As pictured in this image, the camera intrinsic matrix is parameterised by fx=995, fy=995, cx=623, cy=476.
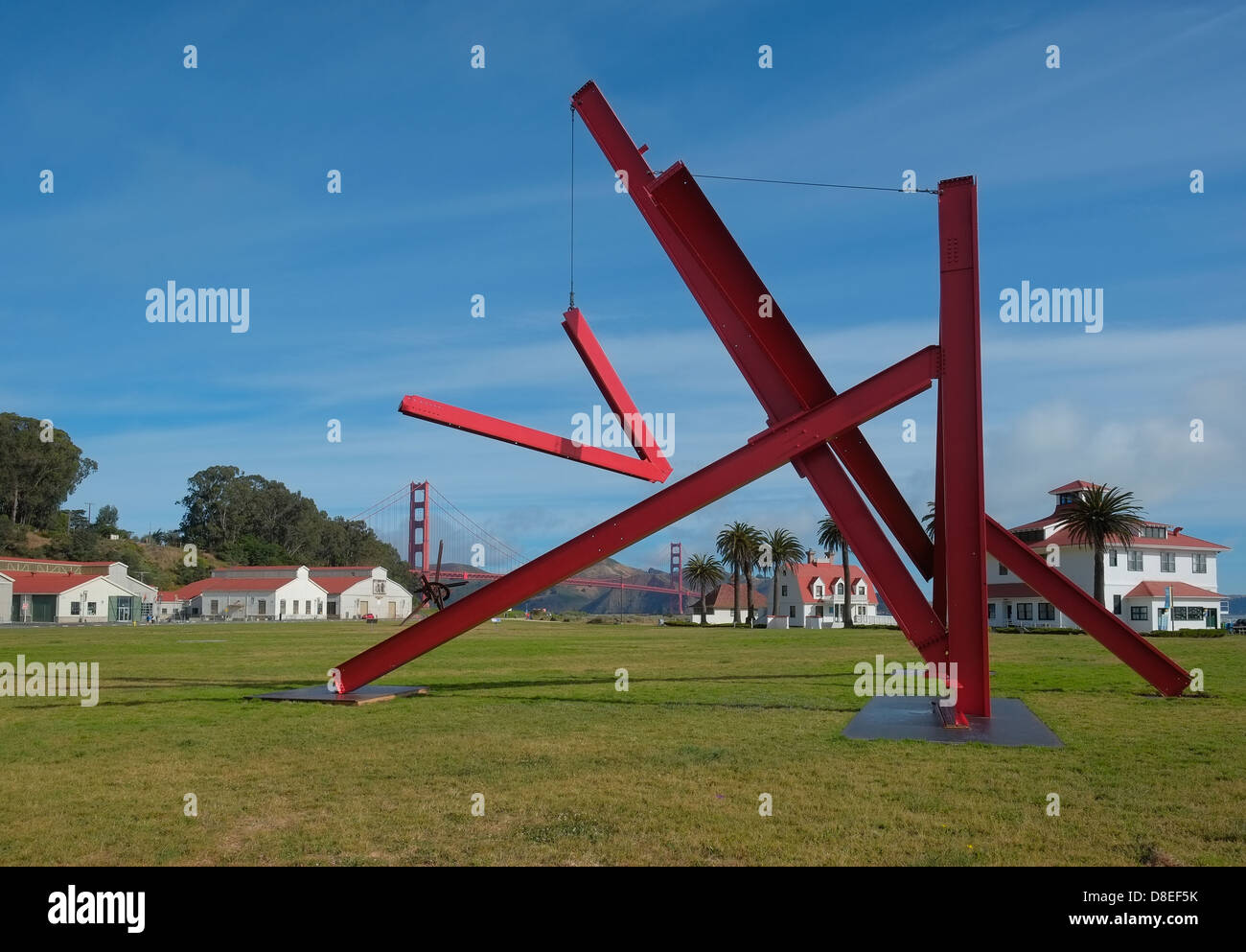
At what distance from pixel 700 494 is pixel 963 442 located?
3.30 metres

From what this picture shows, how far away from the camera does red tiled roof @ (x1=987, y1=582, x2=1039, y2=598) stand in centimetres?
6625

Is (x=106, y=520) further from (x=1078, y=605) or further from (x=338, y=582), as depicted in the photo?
(x=1078, y=605)

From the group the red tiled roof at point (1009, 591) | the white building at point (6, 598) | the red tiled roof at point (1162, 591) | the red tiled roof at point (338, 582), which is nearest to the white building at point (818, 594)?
the red tiled roof at point (1009, 591)

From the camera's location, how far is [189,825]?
23.6 feet

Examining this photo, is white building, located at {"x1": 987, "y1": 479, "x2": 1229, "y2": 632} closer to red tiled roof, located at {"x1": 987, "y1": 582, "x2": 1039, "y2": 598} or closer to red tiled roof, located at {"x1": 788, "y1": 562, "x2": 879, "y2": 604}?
red tiled roof, located at {"x1": 987, "y1": 582, "x2": 1039, "y2": 598}

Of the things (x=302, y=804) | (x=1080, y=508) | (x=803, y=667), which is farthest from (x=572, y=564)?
(x=1080, y=508)

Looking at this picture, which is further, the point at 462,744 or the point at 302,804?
the point at 462,744

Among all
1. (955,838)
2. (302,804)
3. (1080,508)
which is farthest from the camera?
(1080,508)

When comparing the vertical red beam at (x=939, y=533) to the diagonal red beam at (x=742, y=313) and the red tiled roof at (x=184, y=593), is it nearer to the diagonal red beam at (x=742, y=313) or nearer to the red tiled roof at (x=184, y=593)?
the diagonal red beam at (x=742, y=313)

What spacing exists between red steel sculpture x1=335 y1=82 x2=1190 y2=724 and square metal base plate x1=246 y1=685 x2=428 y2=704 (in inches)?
9.9

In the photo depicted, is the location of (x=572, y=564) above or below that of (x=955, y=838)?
above

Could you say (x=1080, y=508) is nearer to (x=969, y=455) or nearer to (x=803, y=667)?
(x=803, y=667)
